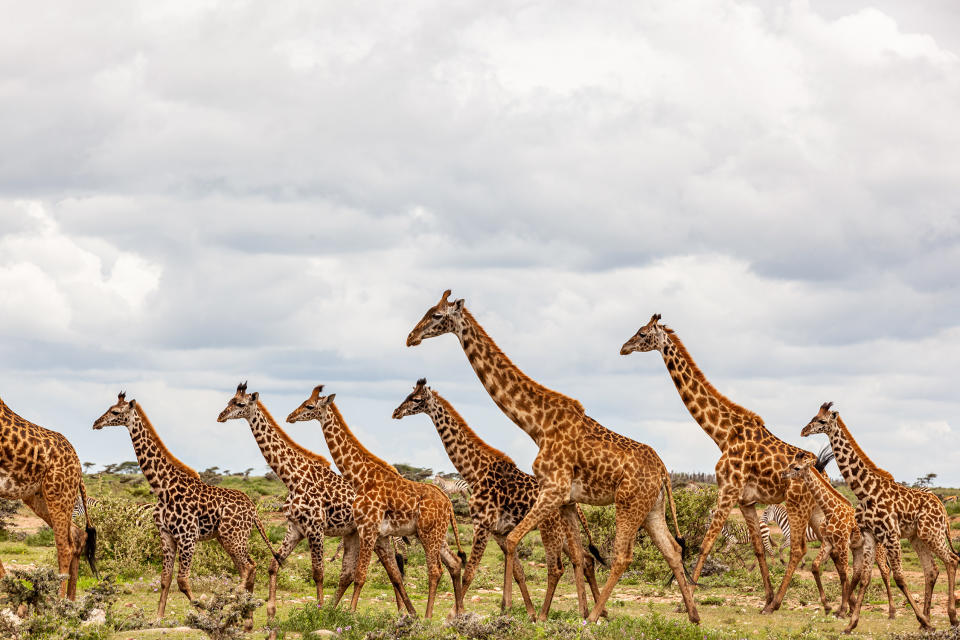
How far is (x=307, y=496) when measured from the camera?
15.4 metres

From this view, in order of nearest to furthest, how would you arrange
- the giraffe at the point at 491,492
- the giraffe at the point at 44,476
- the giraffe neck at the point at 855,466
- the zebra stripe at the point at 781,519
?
the giraffe at the point at 44,476
the giraffe at the point at 491,492
the giraffe neck at the point at 855,466
the zebra stripe at the point at 781,519

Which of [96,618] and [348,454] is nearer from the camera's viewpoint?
[96,618]

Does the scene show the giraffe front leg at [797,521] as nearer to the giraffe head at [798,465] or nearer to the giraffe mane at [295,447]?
A: the giraffe head at [798,465]

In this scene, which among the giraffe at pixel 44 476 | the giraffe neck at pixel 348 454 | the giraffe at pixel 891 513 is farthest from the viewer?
the giraffe at pixel 891 513

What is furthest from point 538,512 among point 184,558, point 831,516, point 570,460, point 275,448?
point 184,558

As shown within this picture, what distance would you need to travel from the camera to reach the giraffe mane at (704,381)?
52.2ft

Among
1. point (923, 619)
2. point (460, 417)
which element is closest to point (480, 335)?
point (460, 417)

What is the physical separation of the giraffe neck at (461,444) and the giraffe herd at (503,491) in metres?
0.02

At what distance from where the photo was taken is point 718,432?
623 inches

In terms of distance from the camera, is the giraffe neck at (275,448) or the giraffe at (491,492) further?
the giraffe neck at (275,448)

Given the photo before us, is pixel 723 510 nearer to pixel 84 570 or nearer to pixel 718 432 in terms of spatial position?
pixel 718 432

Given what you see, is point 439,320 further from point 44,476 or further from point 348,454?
point 44,476

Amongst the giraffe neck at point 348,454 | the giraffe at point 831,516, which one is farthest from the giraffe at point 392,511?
the giraffe at point 831,516

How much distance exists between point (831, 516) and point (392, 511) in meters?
7.37
